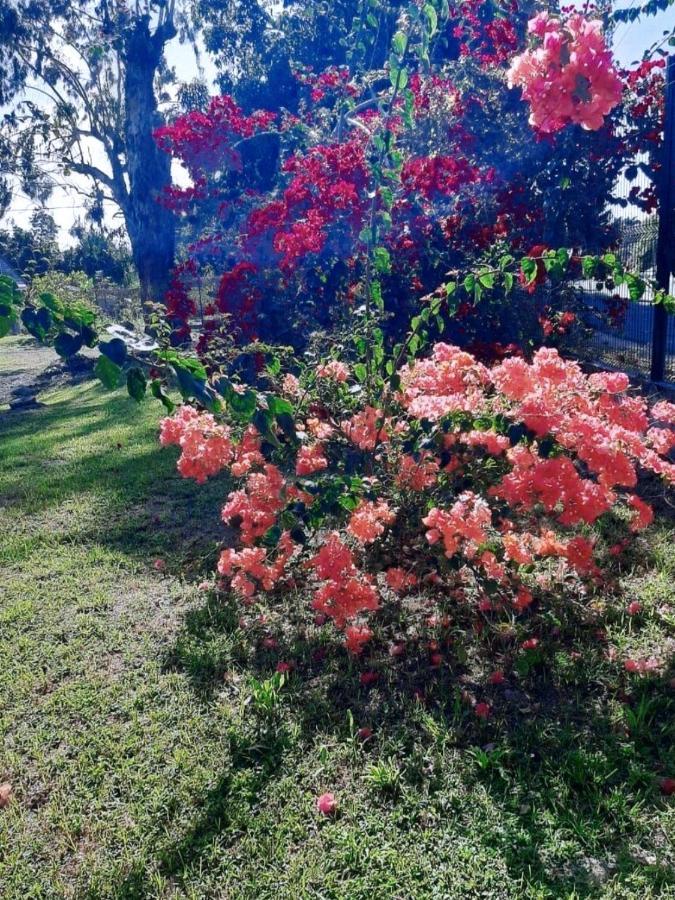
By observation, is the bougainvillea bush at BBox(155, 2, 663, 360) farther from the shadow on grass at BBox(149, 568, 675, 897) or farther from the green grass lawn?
the shadow on grass at BBox(149, 568, 675, 897)

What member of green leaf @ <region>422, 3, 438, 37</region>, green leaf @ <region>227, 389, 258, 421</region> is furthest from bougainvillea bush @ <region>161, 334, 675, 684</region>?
green leaf @ <region>422, 3, 438, 37</region>

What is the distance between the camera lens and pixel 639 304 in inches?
194

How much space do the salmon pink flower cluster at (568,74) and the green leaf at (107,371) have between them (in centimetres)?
167

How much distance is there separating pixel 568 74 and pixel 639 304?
10.4ft

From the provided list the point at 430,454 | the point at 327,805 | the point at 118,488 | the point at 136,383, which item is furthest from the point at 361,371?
the point at 118,488

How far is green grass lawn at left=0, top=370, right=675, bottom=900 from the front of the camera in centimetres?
160

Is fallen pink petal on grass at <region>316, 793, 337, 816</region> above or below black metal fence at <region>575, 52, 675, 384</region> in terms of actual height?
below

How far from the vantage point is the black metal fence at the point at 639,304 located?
438cm

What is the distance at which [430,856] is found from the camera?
1620 mm

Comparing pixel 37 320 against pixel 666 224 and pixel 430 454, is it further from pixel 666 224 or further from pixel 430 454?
pixel 666 224

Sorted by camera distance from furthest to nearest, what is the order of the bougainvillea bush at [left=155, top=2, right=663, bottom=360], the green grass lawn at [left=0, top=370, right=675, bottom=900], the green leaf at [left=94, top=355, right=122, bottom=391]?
the bougainvillea bush at [left=155, top=2, right=663, bottom=360] → the green leaf at [left=94, top=355, right=122, bottom=391] → the green grass lawn at [left=0, top=370, right=675, bottom=900]

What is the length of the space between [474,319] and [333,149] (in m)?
1.52

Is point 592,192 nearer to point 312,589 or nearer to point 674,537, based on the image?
point 674,537

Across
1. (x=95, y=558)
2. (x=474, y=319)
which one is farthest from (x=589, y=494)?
(x=474, y=319)
